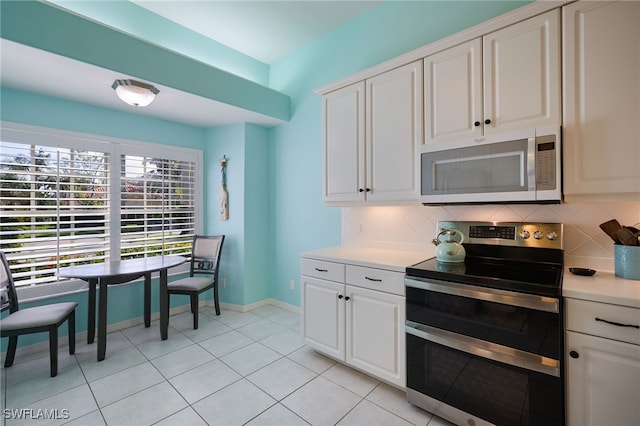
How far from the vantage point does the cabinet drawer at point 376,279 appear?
1905 millimetres

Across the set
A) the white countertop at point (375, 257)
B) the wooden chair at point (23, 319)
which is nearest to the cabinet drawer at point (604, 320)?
the white countertop at point (375, 257)

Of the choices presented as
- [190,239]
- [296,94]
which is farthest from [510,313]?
[190,239]

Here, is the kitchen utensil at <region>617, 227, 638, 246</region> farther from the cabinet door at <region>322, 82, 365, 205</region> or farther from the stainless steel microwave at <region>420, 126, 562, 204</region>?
the cabinet door at <region>322, 82, 365, 205</region>

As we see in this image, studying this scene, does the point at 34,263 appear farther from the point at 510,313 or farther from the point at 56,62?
the point at 510,313

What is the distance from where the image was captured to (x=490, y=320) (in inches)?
59.5

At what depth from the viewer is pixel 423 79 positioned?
206cm

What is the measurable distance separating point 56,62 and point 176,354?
8.32 ft

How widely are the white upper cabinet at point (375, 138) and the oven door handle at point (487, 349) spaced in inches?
36.4

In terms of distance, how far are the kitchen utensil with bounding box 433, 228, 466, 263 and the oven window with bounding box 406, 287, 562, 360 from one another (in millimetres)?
334

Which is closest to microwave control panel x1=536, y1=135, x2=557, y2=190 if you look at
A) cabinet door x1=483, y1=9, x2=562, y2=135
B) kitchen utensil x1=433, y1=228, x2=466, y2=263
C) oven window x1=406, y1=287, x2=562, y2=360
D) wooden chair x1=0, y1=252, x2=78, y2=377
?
cabinet door x1=483, y1=9, x2=562, y2=135

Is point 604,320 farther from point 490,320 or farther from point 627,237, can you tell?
point 627,237

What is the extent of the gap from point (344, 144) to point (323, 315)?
151 cm

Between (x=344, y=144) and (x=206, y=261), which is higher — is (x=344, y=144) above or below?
above

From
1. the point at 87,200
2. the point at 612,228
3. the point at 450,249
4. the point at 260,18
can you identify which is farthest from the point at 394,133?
the point at 87,200
